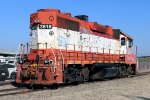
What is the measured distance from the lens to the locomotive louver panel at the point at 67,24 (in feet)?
61.9

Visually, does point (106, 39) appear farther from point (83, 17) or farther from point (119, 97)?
point (119, 97)

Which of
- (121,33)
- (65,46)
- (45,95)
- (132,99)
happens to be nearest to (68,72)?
(65,46)

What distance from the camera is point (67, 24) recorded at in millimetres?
19562

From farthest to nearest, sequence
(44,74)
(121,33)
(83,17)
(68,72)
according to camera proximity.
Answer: (121,33)
(83,17)
(68,72)
(44,74)

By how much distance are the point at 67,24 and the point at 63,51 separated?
1870 mm

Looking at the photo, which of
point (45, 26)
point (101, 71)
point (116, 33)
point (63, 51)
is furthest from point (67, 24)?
point (116, 33)

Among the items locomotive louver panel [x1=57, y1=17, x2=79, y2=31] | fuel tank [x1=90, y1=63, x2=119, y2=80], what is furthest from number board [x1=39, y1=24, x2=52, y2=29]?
Answer: fuel tank [x1=90, y1=63, x2=119, y2=80]

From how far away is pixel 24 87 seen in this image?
61.1 feet

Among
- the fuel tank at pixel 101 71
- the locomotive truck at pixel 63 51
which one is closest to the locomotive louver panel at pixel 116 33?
the locomotive truck at pixel 63 51

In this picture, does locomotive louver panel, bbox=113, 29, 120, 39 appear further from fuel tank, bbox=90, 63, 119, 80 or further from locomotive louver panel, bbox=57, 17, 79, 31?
locomotive louver panel, bbox=57, 17, 79, 31

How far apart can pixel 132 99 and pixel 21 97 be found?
15.3 feet

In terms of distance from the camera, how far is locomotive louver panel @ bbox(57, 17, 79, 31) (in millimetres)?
18878

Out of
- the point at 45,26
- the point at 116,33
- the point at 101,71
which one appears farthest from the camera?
the point at 116,33

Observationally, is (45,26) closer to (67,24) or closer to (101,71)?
(67,24)
